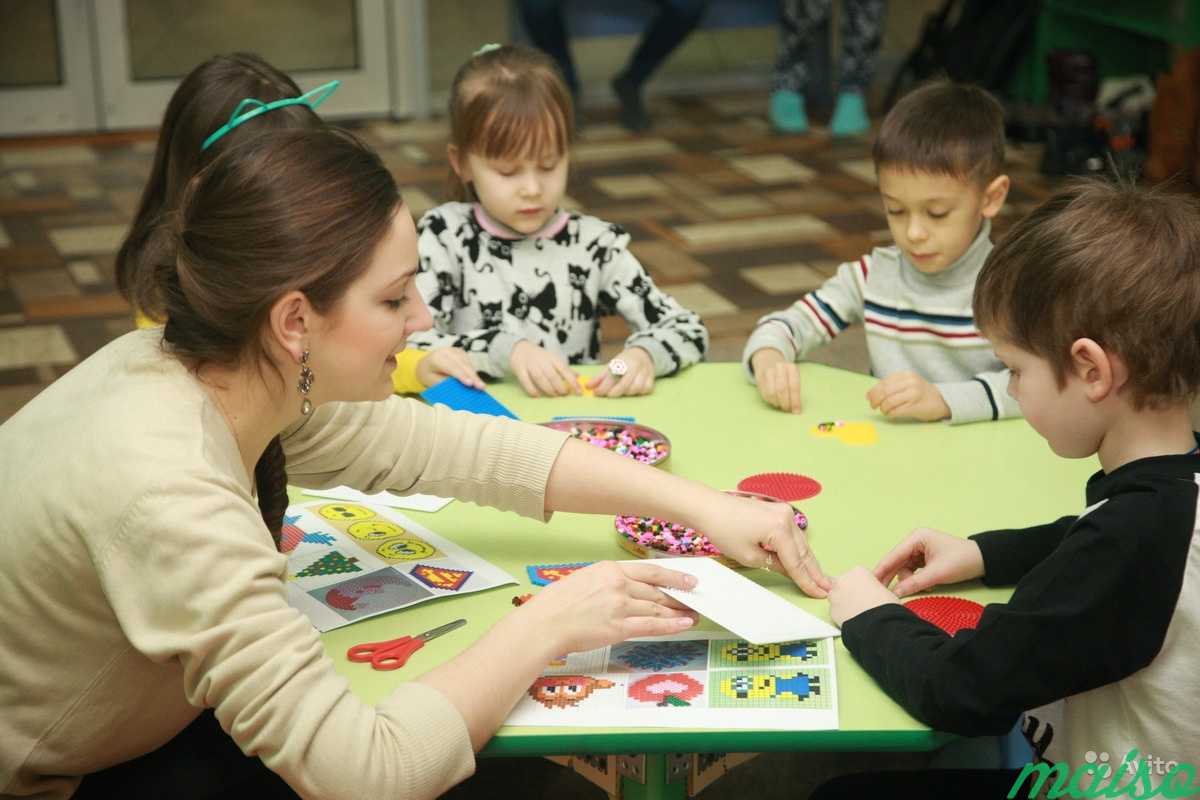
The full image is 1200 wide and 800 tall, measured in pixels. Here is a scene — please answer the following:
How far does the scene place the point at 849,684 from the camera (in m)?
1.29

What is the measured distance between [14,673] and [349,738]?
33cm

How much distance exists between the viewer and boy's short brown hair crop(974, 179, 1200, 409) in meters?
1.26

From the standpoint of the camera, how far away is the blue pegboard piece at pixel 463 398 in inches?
75.6

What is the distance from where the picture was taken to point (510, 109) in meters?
2.21

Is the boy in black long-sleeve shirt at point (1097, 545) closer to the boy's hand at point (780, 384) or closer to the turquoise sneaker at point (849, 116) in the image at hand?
the boy's hand at point (780, 384)

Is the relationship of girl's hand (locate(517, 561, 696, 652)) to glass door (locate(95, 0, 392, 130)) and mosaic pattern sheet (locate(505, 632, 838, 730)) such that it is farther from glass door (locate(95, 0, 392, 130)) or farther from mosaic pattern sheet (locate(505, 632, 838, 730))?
glass door (locate(95, 0, 392, 130))

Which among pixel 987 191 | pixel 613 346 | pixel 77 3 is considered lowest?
pixel 613 346

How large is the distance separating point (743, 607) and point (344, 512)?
51 cm

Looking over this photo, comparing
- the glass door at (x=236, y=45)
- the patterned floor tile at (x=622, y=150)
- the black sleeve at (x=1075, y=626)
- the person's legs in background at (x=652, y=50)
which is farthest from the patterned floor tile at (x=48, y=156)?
the black sleeve at (x=1075, y=626)

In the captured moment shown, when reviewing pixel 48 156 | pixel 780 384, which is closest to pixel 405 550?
pixel 780 384

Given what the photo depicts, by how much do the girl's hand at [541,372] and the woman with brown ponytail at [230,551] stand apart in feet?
1.86

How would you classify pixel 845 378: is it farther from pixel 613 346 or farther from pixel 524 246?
pixel 613 346

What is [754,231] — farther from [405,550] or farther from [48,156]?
[405,550]

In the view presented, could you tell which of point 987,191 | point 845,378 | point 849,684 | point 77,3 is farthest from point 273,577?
point 77,3
